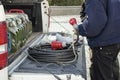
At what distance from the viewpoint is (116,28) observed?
348 centimetres

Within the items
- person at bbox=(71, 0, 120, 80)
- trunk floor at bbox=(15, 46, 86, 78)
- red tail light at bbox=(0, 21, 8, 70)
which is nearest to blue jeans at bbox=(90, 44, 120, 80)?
person at bbox=(71, 0, 120, 80)

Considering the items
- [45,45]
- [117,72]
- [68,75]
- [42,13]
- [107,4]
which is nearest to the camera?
[68,75]

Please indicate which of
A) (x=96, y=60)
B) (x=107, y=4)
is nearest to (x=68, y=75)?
(x=96, y=60)

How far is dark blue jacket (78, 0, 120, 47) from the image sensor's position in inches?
132

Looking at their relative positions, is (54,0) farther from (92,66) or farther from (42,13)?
(92,66)

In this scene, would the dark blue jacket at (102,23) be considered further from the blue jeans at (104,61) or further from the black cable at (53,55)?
the black cable at (53,55)

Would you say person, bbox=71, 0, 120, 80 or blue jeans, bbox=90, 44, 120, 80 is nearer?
person, bbox=71, 0, 120, 80

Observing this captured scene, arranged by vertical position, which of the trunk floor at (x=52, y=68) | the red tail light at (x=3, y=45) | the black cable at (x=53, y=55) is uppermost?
the red tail light at (x=3, y=45)

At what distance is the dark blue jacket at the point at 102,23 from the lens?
3.35m

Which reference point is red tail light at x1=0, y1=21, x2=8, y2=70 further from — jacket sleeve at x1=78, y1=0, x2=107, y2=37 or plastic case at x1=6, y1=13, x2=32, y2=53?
plastic case at x1=6, y1=13, x2=32, y2=53

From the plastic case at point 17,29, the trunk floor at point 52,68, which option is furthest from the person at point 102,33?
the plastic case at point 17,29

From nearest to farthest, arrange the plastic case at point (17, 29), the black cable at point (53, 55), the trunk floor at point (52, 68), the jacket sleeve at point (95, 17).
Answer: the trunk floor at point (52, 68) → the jacket sleeve at point (95, 17) → the black cable at point (53, 55) → the plastic case at point (17, 29)

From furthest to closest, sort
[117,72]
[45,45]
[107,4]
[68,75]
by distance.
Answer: [45,45]
[117,72]
[107,4]
[68,75]

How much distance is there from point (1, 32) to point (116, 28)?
3.80 feet
